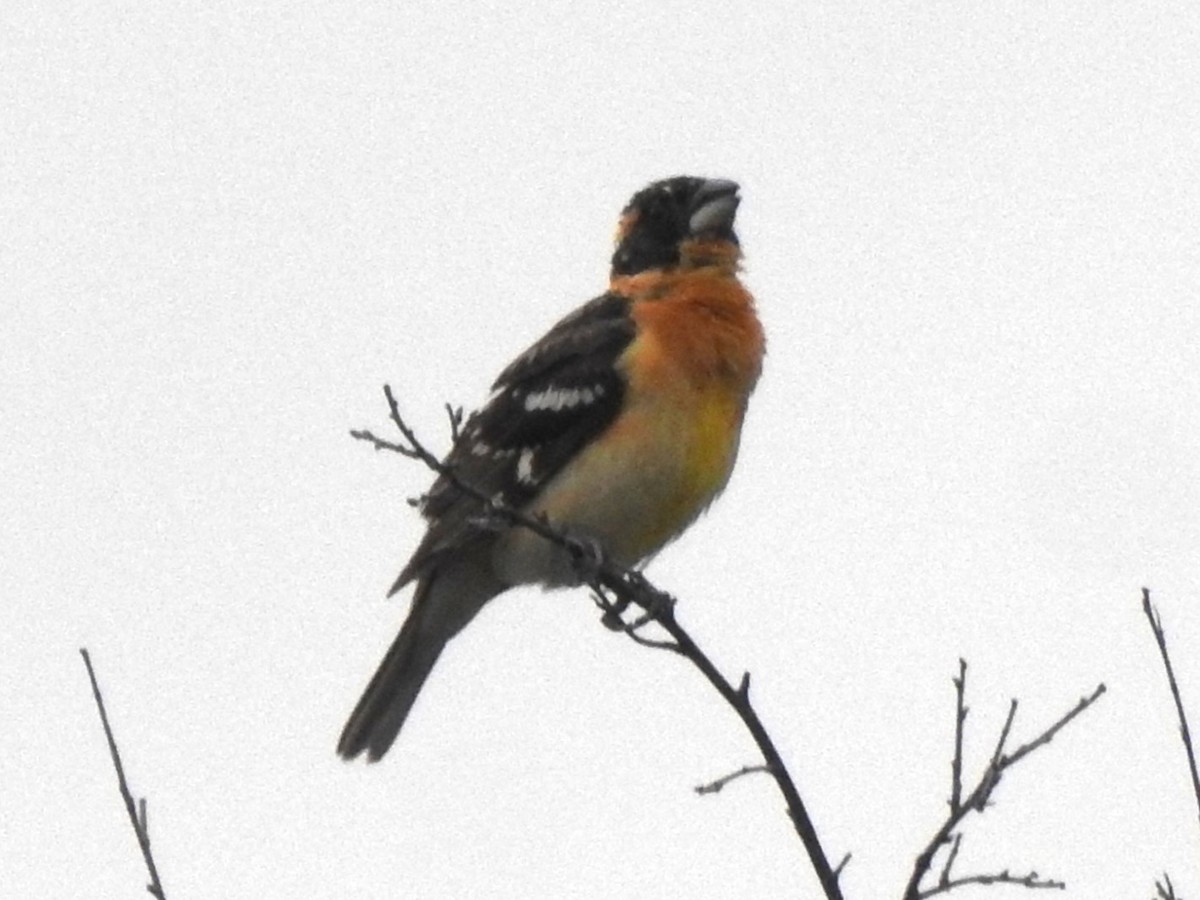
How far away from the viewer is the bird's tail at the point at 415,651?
7.48m

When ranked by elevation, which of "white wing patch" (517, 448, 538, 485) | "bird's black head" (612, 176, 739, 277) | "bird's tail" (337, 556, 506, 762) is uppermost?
"bird's black head" (612, 176, 739, 277)

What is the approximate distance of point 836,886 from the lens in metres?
4.09

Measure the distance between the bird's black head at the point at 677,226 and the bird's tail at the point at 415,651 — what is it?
1.41m

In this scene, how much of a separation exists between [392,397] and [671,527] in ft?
8.57

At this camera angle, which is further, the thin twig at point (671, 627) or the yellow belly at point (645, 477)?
the yellow belly at point (645, 477)

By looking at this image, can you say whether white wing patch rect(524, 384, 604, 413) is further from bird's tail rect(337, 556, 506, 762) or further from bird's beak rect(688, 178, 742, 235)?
bird's beak rect(688, 178, 742, 235)

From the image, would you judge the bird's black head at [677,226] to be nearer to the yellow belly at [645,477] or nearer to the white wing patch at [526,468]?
the yellow belly at [645,477]

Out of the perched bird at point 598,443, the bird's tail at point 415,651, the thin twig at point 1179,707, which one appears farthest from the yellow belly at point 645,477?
the thin twig at point 1179,707

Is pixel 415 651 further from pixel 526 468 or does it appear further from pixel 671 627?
pixel 671 627

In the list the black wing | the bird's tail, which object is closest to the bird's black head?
the black wing

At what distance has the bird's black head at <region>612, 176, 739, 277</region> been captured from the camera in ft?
26.0

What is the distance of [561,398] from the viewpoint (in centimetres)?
728

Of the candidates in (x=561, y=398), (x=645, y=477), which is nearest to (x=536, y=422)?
(x=561, y=398)

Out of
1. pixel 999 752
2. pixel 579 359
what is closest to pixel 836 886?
pixel 999 752
